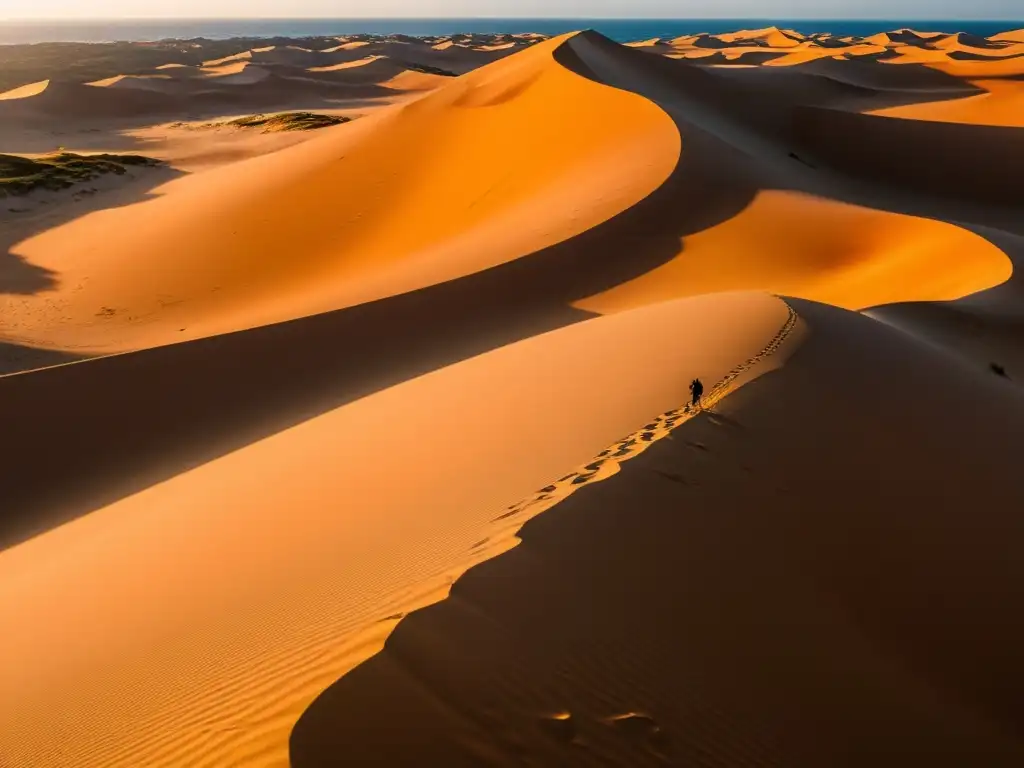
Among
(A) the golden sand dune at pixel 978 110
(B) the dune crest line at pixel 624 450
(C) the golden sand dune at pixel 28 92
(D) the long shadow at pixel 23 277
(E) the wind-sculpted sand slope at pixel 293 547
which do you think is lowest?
(D) the long shadow at pixel 23 277

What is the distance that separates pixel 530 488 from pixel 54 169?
27941 mm

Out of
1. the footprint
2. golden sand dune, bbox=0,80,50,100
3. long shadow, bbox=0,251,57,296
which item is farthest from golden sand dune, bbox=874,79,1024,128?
golden sand dune, bbox=0,80,50,100

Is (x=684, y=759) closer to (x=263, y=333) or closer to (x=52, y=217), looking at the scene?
(x=263, y=333)

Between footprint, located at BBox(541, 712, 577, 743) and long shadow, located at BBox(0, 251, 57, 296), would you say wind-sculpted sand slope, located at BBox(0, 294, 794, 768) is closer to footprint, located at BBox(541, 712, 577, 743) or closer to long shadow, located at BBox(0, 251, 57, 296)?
footprint, located at BBox(541, 712, 577, 743)

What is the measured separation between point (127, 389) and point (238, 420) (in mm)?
1595

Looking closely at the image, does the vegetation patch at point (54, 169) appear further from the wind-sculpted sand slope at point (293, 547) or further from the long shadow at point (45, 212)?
the wind-sculpted sand slope at point (293, 547)

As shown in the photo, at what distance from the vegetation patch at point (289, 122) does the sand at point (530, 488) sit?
80.7 ft

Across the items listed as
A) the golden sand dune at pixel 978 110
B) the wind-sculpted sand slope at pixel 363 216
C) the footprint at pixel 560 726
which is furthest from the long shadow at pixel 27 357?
the golden sand dune at pixel 978 110

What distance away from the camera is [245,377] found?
32.8ft

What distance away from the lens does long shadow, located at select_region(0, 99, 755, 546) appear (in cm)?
813

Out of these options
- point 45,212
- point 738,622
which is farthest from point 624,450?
point 45,212

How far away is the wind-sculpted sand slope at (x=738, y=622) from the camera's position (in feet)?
9.62

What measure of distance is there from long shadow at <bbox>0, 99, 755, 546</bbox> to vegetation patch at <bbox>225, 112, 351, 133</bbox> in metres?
30.3

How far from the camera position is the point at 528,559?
3750 millimetres
